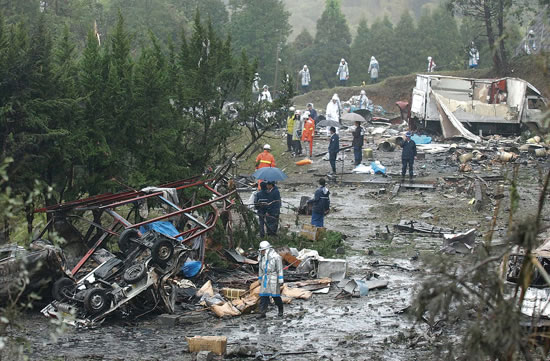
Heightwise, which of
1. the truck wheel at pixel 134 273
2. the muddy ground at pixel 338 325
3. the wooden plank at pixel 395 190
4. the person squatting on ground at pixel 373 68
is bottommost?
the muddy ground at pixel 338 325

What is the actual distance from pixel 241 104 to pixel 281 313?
6.55 m

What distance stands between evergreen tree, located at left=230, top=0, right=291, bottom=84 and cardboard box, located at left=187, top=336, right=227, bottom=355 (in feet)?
118

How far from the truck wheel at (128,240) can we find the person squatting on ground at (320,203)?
6222 millimetres

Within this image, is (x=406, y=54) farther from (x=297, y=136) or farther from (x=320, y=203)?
(x=320, y=203)

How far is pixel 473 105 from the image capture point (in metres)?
31.2

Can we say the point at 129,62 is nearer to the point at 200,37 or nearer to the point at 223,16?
the point at 200,37

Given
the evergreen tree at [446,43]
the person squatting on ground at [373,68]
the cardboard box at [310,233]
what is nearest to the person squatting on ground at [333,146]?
the cardboard box at [310,233]

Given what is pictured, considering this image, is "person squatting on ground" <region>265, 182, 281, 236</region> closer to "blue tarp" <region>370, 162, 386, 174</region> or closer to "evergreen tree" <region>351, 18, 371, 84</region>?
"blue tarp" <region>370, 162, 386, 174</region>

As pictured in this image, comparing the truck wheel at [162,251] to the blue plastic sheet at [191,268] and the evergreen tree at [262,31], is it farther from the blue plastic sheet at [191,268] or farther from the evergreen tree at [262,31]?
the evergreen tree at [262,31]

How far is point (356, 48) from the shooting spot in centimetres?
4978

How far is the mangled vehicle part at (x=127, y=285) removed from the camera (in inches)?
440

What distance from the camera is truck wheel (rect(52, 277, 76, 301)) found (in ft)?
37.2

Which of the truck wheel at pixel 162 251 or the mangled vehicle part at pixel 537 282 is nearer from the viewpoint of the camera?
the mangled vehicle part at pixel 537 282

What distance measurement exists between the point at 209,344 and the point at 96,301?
2.18m
